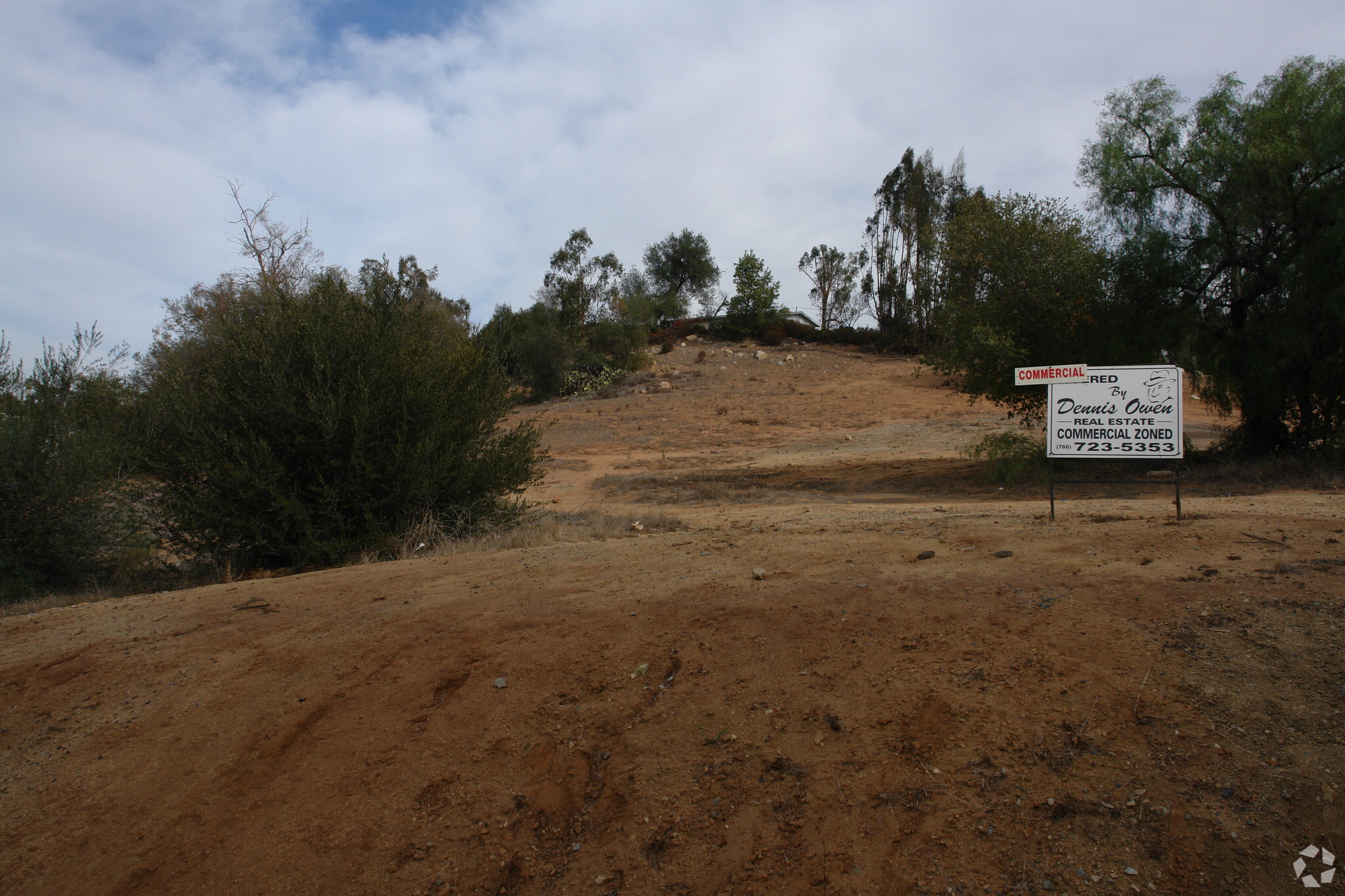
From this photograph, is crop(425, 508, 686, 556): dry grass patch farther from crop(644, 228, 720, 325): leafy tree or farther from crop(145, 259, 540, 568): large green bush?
crop(644, 228, 720, 325): leafy tree

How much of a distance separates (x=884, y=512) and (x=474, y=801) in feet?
26.4

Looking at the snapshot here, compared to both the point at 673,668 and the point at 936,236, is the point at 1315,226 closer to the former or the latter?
the point at 936,236

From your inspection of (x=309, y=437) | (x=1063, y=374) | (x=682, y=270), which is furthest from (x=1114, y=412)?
(x=682, y=270)

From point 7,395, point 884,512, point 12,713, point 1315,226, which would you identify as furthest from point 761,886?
point 1315,226

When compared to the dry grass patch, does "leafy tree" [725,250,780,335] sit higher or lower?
higher

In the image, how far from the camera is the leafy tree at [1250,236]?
1250 cm

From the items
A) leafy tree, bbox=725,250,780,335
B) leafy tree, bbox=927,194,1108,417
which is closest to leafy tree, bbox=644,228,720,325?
leafy tree, bbox=725,250,780,335

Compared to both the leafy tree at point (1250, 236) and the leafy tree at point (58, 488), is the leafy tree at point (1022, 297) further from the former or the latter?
the leafy tree at point (58, 488)

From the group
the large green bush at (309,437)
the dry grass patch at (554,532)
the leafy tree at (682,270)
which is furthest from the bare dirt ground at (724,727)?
the leafy tree at (682,270)

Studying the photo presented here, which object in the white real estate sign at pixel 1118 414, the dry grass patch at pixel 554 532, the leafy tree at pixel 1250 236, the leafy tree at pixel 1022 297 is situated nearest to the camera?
the white real estate sign at pixel 1118 414

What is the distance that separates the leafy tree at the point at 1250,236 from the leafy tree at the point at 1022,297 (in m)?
0.83

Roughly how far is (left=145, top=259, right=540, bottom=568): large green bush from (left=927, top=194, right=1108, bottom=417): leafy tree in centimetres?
1016

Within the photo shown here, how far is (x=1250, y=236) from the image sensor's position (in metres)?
13.7

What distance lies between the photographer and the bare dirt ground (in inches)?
124
